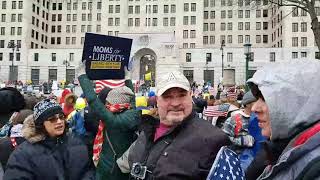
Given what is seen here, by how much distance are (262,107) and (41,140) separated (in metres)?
2.05

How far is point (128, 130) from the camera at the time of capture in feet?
13.4

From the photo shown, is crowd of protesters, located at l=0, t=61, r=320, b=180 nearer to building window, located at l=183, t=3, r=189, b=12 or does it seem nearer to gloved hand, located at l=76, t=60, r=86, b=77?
gloved hand, located at l=76, t=60, r=86, b=77

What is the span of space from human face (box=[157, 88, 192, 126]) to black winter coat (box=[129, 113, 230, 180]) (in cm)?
6

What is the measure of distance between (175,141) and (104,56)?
245 centimetres

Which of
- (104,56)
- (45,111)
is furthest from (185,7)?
(45,111)

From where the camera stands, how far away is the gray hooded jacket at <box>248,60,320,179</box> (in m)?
1.70

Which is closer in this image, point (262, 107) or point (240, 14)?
point (262, 107)

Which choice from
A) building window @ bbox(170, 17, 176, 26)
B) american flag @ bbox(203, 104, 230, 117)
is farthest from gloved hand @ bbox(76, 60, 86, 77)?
building window @ bbox(170, 17, 176, 26)

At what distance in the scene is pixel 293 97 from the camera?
1776mm

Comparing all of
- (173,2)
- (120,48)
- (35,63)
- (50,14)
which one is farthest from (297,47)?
(120,48)

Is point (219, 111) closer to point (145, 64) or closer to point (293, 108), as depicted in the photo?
point (293, 108)

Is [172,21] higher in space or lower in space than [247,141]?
higher

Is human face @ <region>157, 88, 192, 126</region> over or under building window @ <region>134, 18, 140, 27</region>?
under

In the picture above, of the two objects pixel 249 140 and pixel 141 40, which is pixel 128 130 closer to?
pixel 249 140
